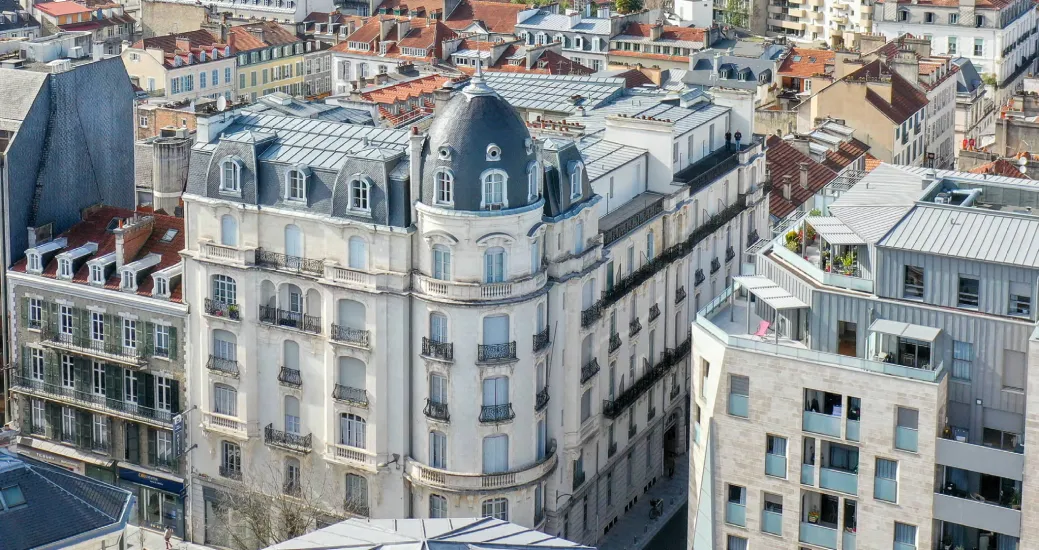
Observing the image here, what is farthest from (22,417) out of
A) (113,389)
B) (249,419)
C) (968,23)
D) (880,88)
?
(968,23)

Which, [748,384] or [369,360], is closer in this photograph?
[748,384]

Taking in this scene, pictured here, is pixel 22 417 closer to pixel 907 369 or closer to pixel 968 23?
pixel 907 369

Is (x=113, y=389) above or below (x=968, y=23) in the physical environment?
below

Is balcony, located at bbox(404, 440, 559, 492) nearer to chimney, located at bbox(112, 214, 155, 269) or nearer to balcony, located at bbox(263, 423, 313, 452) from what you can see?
balcony, located at bbox(263, 423, 313, 452)

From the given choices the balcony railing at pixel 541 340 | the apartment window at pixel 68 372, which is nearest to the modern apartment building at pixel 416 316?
the balcony railing at pixel 541 340

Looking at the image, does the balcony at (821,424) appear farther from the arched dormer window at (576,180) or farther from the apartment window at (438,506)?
the apartment window at (438,506)

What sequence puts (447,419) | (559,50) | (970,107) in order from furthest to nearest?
(559,50)
(970,107)
(447,419)

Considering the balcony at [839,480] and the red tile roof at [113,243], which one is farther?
the red tile roof at [113,243]
